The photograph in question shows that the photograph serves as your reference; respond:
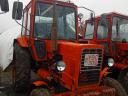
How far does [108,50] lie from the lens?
8.98 meters

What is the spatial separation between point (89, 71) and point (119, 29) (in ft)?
11.2

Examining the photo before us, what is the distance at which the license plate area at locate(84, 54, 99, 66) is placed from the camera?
19.5 feet

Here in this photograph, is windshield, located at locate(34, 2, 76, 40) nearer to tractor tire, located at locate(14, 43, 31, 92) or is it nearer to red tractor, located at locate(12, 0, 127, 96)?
red tractor, located at locate(12, 0, 127, 96)

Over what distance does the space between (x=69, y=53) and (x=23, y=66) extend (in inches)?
53.2

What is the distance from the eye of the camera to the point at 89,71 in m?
6.10

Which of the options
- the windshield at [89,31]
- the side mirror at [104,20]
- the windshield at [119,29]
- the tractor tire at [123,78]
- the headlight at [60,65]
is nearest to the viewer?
the headlight at [60,65]

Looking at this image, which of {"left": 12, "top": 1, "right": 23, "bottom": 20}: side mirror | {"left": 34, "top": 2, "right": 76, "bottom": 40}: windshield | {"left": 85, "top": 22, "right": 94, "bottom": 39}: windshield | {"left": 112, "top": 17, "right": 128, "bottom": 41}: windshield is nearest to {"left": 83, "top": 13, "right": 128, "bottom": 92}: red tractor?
{"left": 112, "top": 17, "right": 128, "bottom": 41}: windshield

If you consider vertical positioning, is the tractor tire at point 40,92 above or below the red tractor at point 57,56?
below

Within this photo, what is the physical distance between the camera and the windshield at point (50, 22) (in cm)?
690

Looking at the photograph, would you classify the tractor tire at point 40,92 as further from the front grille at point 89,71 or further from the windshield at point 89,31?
the windshield at point 89,31

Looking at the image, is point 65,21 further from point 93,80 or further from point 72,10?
point 93,80

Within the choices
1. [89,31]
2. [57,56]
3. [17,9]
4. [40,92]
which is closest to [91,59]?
[57,56]

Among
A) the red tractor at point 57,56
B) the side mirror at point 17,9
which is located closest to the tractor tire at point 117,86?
the red tractor at point 57,56

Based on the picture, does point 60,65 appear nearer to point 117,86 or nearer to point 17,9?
point 117,86
